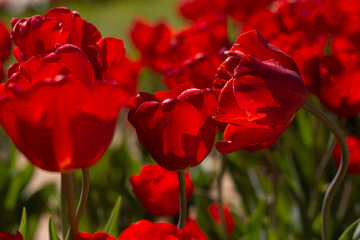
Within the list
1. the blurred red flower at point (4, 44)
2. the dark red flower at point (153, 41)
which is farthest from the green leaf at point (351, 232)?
the dark red flower at point (153, 41)

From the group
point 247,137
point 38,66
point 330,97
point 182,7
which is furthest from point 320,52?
point 182,7

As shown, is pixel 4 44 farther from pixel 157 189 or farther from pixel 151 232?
pixel 151 232

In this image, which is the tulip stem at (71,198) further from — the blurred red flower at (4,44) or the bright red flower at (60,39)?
the blurred red flower at (4,44)

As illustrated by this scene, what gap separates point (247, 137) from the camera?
0.59 meters

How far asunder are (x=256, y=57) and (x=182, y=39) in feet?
1.85

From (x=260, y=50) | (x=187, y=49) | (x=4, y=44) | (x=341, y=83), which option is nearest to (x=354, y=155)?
(x=341, y=83)

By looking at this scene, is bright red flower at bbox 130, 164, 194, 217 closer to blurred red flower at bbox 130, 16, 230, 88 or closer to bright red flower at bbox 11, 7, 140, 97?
blurred red flower at bbox 130, 16, 230, 88

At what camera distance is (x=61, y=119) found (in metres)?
0.45

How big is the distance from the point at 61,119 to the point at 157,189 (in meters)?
0.51

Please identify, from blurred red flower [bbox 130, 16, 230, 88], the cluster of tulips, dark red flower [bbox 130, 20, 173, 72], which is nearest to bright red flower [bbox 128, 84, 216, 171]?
the cluster of tulips

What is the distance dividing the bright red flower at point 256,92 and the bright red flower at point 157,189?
1.18 ft

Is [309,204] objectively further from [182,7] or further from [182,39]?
[182,7]

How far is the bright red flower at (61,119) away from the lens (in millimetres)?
442

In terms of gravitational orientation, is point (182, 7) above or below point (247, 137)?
below
